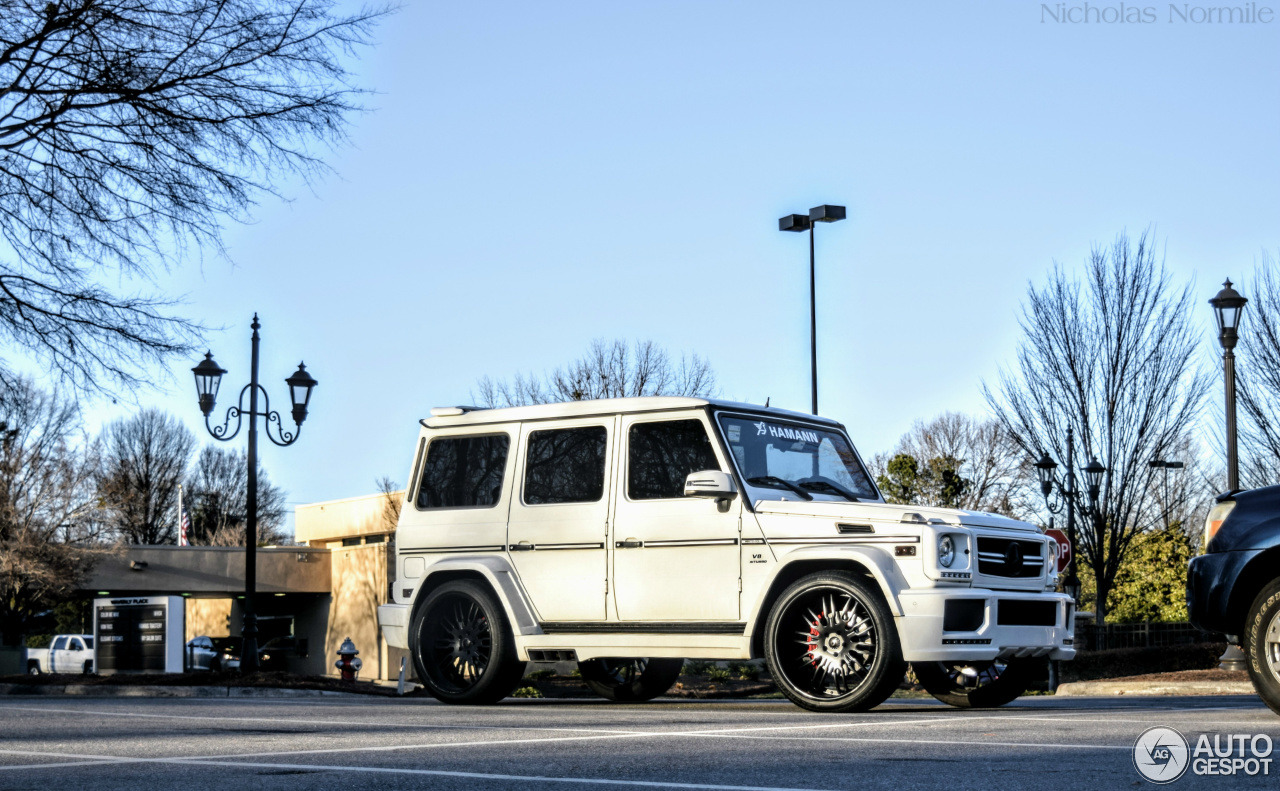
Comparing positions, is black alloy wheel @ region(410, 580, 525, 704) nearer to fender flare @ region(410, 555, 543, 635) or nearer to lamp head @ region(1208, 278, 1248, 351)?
fender flare @ region(410, 555, 543, 635)

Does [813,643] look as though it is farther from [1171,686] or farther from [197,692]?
[197,692]

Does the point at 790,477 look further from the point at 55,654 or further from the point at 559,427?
the point at 55,654

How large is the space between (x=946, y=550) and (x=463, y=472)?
3980 mm

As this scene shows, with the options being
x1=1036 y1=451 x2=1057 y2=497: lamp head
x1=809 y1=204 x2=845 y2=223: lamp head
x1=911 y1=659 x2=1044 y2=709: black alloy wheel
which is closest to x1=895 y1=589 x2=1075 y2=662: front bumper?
x1=911 y1=659 x2=1044 y2=709: black alloy wheel

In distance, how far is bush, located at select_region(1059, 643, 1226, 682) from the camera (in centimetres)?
2903

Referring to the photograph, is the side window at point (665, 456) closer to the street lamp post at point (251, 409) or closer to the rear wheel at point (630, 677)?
the rear wheel at point (630, 677)

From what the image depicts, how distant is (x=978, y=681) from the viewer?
1089cm

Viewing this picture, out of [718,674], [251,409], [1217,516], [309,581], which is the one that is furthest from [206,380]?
[309,581]

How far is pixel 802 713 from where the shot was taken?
9.90 meters

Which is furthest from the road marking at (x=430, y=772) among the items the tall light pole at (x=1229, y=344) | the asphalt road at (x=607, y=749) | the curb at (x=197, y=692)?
the tall light pole at (x=1229, y=344)

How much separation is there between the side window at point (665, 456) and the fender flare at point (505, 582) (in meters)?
1.19

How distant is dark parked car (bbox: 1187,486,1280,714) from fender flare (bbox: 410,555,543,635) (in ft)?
15.2

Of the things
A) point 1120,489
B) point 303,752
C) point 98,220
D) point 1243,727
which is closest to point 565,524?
point 303,752

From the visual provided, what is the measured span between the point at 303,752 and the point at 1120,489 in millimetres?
22554
